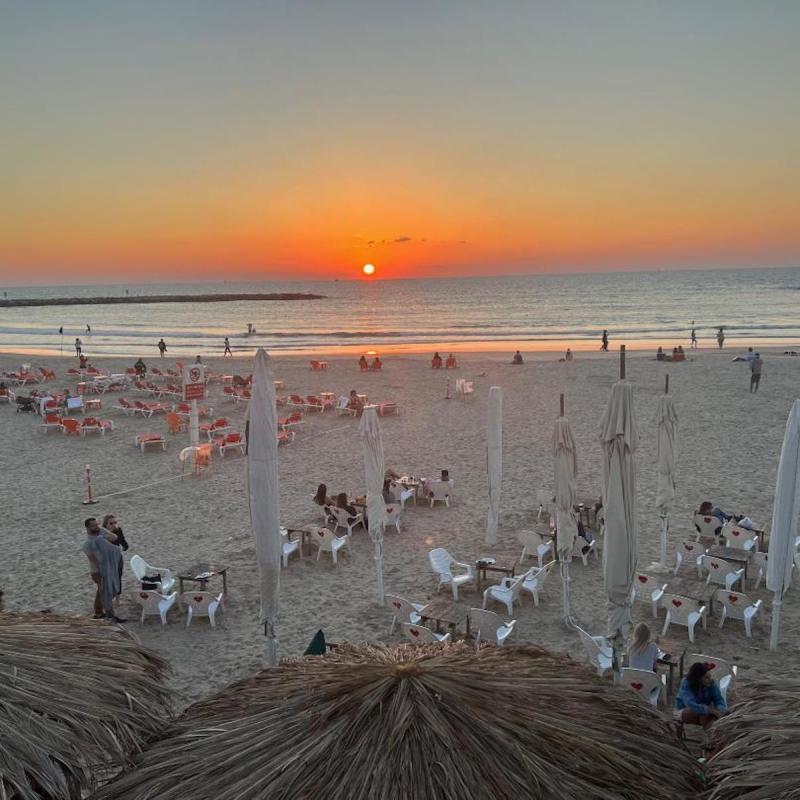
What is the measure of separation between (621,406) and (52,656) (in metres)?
4.70

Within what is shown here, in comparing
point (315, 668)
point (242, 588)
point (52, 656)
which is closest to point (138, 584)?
point (242, 588)

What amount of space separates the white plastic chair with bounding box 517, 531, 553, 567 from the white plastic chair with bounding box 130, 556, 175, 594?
15.9 feet

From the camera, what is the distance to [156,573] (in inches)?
362

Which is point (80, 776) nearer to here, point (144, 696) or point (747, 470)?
point (144, 696)

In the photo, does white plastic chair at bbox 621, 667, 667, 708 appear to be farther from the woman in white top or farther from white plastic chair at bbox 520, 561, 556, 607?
white plastic chair at bbox 520, 561, 556, 607

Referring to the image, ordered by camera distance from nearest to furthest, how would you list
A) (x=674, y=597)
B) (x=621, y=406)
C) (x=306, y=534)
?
(x=621, y=406) < (x=674, y=597) < (x=306, y=534)

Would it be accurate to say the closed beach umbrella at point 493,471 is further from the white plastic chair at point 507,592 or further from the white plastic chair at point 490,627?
the white plastic chair at point 490,627

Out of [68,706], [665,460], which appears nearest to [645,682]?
[665,460]

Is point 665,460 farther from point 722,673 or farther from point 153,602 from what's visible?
point 153,602

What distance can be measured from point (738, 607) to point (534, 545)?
112 inches

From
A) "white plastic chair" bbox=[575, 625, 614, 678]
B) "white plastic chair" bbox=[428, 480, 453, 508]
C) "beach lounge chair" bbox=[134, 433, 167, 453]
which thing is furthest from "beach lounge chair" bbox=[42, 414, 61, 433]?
"white plastic chair" bbox=[575, 625, 614, 678]

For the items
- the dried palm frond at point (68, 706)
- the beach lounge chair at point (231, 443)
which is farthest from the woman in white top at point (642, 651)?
the beach lounge chair at point (231, 443)

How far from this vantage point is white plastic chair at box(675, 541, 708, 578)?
9.09m

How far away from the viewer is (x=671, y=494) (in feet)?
29.9
